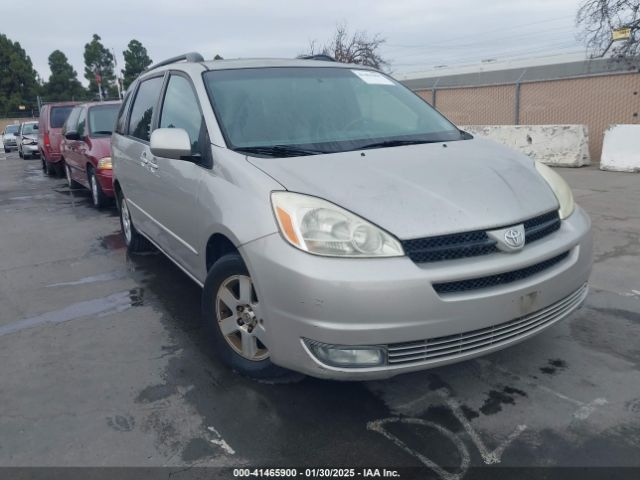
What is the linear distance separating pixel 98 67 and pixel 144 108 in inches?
2520

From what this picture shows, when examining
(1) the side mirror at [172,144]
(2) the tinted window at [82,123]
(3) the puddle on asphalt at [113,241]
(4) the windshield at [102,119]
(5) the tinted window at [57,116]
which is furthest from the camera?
(5) the tinted window at [57,116]

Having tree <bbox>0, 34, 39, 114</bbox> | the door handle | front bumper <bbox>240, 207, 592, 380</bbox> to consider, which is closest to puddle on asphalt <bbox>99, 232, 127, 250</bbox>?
the door handle

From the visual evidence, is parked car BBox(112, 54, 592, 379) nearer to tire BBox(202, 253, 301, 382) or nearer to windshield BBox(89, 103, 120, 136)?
tire BBox(202, 253, 301, 382)

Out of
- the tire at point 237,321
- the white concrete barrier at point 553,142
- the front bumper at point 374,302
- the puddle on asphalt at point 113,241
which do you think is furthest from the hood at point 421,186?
the white concrete barrier at point 553,142

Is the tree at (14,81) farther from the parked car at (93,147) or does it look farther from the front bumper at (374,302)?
the front bumper at (374,302)

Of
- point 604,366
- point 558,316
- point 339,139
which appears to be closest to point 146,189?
point 339,139

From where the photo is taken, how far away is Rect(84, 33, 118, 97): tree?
6116 cm

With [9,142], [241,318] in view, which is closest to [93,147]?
[241,318]

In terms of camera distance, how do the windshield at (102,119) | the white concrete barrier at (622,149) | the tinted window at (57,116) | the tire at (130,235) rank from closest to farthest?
1. the tire at (130,235)
2. the windshield at (102,119)
3. the white concrete barrier at (622,149)
4. the tinted window at (57,116)

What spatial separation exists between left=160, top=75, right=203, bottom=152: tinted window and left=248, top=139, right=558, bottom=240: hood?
2.67 feet

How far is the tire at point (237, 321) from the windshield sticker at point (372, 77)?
1926 millimetres

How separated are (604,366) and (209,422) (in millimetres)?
2273

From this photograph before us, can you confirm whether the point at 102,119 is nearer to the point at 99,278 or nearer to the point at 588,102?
the point at 99,278

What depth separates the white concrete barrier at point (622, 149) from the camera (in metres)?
10.9
